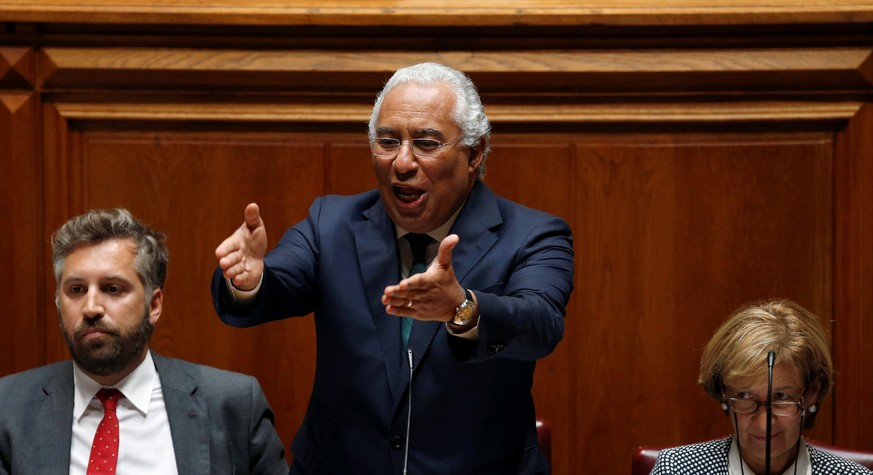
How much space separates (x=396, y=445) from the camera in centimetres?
179

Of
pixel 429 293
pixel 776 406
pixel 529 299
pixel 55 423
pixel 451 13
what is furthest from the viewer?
pixel 451 13

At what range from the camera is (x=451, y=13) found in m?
2.80

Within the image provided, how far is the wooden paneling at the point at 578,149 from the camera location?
2830 mm

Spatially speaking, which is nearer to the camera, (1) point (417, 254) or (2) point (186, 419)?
(1) point (417, 254)

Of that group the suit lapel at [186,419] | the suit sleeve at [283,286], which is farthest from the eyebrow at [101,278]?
the suit sleeve at [283,286]

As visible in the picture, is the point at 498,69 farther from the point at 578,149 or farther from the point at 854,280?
the point at 854,280

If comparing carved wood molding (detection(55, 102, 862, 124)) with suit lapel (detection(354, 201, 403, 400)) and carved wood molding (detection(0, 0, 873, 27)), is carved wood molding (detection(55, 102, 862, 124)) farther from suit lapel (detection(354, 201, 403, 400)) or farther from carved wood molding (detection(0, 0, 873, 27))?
suit lapel (detection(354, 201, 403, 400))

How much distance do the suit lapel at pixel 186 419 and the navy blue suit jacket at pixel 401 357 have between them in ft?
1.34

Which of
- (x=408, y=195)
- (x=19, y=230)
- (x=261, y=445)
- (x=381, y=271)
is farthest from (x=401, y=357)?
(x=19, y=230)

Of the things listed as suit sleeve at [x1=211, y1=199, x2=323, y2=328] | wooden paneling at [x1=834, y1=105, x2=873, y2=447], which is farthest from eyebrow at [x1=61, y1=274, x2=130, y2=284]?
wooden paneling at [x1=834, y1=105, x2=873, y2=447]

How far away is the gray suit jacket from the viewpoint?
7.22 feet

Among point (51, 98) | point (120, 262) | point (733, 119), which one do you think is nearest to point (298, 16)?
point (51, 98)

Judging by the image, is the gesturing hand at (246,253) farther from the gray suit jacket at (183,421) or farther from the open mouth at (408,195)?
the gray suit jacket at (183,421)

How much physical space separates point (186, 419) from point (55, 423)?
25 cm
